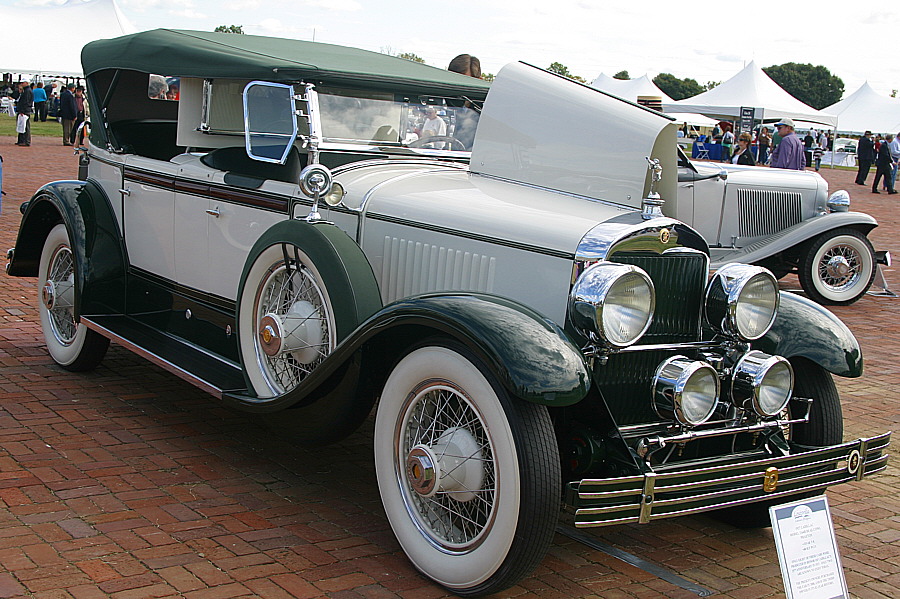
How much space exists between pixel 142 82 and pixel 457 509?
3.80 m

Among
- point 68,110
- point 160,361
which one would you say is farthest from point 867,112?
point 160,361

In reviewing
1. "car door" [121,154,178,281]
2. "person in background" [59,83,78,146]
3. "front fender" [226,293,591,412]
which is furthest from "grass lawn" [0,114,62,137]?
"front fender" [226,293,591,412]

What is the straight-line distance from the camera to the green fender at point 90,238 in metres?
5.13

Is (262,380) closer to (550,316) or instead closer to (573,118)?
(550,316)

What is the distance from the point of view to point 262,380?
13.3 feet

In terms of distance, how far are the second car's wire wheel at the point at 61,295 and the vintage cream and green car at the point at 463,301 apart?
24 centimetres

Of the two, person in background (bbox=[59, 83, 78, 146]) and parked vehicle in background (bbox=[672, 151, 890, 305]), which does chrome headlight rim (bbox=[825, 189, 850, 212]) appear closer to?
parked vehicle in background (bbox=[672, 151, 890, 305])

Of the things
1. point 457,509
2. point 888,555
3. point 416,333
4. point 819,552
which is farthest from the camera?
point 888,555

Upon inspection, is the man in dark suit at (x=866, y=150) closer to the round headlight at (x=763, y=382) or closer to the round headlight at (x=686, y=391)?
the round headlight at (x=763, y=382)

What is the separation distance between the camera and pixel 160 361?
14.4 feet

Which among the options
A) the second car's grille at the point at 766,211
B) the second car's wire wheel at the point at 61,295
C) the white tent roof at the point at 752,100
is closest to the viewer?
the second car's wire wheel at the point at 61,295

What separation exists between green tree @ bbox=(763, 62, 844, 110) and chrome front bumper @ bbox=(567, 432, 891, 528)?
105m

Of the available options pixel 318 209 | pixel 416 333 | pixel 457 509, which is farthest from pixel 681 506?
pixel 318 209

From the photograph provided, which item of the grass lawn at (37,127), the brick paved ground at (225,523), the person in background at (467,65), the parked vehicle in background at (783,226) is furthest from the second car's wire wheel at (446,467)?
the grass lawn at (37,127)
